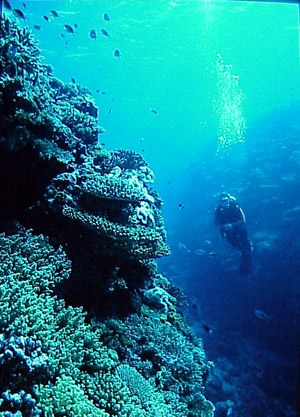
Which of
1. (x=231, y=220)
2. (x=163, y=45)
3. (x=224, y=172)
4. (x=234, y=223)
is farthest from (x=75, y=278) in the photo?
(x=163, y=45)

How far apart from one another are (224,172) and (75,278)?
2966 centimetres

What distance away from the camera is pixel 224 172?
32781 mm

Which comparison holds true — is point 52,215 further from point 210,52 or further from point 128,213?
point 210,52

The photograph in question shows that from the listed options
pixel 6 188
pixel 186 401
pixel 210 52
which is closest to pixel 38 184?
pixel 6 188

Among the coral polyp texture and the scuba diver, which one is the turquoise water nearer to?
the scuba diver

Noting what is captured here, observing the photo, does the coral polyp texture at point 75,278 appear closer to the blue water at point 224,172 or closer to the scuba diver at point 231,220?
the blue water at point 224,172

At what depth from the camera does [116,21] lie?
28250mm

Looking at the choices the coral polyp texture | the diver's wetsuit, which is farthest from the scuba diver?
the coral polyp texture

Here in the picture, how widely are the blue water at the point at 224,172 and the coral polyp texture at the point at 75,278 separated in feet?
14.8

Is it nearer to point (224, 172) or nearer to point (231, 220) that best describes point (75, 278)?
point (231, 220)

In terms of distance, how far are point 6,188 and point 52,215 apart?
889 millimetres

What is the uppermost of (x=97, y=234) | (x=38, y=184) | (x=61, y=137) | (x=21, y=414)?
(x=61, y=137)

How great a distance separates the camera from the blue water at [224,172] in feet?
45.0

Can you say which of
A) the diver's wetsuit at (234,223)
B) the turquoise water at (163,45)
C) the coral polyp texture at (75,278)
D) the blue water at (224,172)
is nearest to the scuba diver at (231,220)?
the diver's wetsuit at (234,223)
